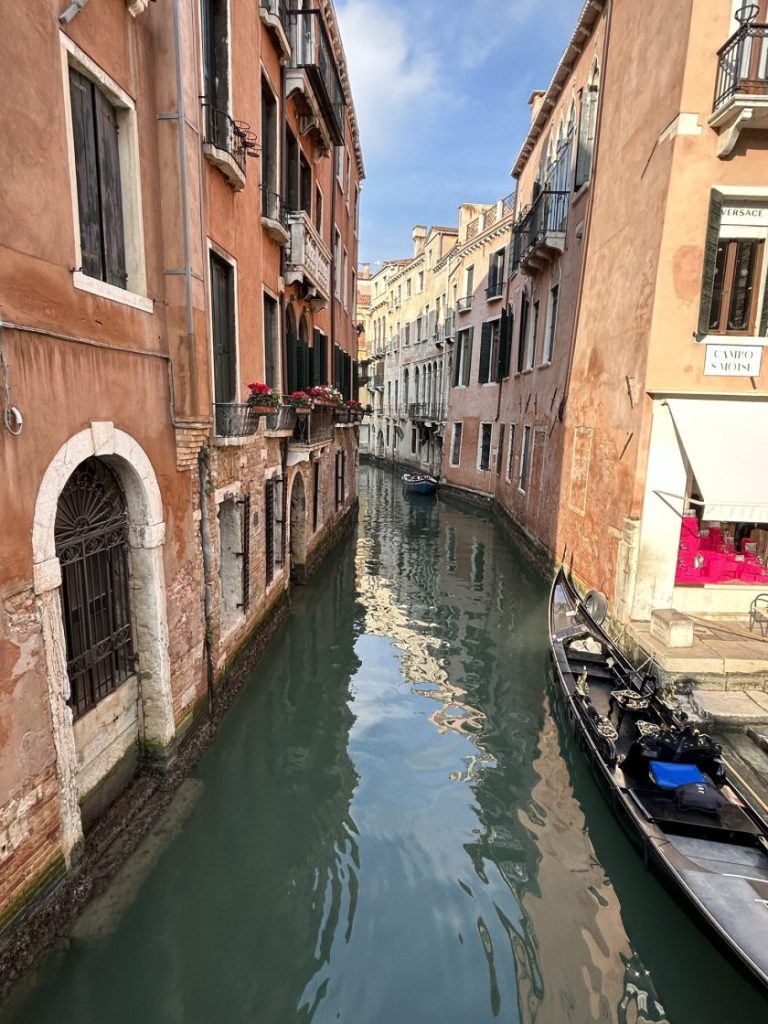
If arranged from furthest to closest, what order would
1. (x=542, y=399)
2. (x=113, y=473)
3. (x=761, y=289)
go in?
(x=542, y=399), (x=761, y=289), (x=113, y=473)

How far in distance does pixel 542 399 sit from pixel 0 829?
544 inches

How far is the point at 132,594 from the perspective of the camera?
5113mm

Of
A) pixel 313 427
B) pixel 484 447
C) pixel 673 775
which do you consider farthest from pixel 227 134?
pixel 484 447

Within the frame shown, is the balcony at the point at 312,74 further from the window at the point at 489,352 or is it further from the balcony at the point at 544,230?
the window at the point at 489,352

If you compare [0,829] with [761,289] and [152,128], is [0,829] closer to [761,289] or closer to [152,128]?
[152,128]

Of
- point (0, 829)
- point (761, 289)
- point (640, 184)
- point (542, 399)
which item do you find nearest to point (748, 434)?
point (761, 289)

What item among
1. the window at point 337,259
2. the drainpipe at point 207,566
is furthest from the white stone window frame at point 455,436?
the drainpipe at point 207,566

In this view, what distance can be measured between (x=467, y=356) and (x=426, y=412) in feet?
17.3

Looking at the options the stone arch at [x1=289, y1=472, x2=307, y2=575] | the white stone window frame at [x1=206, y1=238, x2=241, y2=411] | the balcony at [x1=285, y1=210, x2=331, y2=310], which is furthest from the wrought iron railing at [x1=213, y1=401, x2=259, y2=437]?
the stone arch at [x1=289, y1=472, x2=307, y2=575]

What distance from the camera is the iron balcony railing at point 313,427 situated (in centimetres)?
988

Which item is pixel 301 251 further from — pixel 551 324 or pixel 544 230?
pixel 551 324

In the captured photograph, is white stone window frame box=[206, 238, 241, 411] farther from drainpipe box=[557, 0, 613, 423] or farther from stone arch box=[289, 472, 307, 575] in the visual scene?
drainpipe box=[557, 0, 613, 423]

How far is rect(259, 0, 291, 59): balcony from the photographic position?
7457mm

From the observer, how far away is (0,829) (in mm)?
3271
